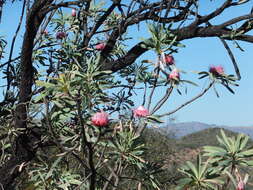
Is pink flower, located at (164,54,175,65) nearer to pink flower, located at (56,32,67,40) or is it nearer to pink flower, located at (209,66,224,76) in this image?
pink flower, located at (209,66,224,76)

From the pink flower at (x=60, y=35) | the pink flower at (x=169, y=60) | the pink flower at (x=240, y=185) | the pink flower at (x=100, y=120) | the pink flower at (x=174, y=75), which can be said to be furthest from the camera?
the pink flower at (x=60, y=35)

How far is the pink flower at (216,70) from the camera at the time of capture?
1.77m

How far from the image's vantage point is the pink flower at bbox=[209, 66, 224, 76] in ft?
5.80

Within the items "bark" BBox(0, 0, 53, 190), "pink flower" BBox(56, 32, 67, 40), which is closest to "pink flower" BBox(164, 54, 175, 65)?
"bark" BBox(0, 0, 53, 190)

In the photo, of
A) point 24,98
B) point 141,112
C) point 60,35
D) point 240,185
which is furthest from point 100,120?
point 60,35

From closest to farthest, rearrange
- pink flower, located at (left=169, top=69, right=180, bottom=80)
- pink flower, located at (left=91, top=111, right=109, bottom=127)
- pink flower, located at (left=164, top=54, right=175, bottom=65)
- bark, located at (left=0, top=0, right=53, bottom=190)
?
pink flower, located at (left=91, top=111, right=109, bottom=127)
pink flower, located at (left=169, top=69, right=180, bottom=80)
pink flower, located at (left=164, top=54, right=175, bottom=65)
bark, located at (left=0, top=0, right=53, bottom=190)

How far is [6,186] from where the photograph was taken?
2.79 m

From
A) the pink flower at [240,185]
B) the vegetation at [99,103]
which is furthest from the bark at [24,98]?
the pink flower at [240,185]

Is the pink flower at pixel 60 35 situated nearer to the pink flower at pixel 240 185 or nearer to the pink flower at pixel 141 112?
the pink flower at pixel 141 112

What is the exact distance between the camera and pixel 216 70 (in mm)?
1770

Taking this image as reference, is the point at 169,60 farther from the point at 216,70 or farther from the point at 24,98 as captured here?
the point at 24,98

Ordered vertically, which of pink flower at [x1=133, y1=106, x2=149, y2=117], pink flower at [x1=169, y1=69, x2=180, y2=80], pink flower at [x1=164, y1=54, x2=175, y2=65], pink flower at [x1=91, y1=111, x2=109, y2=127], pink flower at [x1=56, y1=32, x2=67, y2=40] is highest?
pink flower at [x1=56, y1=32, x2=67, y2=40]

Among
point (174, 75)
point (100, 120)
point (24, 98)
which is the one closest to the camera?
point (100, 120)

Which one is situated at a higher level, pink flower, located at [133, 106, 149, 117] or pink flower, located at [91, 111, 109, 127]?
pink flower, located at [133, 106, 149, 117]
